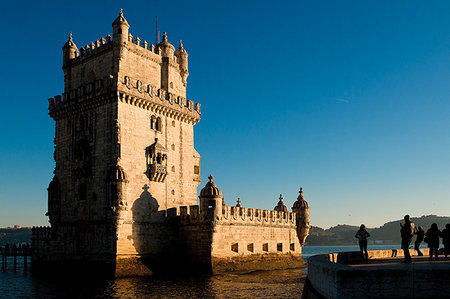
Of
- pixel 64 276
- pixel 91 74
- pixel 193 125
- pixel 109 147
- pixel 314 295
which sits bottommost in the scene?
pixel 64 276

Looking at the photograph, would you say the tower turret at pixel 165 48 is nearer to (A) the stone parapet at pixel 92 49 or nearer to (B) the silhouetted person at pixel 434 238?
(A) the stone parapet at pixel 92 49

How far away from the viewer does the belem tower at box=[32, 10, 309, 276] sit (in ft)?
119

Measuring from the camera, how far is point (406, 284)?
1179 cm

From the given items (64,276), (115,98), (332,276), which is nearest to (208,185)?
(115,98)

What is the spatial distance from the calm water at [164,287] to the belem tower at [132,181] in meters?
2.75

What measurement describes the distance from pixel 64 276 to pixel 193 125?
17.1m

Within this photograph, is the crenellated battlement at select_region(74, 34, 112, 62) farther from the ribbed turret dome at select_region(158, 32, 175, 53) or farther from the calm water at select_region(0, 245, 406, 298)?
the calm water at select_region(0, 245, 406, 298)

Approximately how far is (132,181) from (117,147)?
9.48 ft

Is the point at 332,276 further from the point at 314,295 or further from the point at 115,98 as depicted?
the point at 115,98

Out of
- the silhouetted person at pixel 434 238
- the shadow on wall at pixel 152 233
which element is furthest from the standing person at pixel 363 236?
the shadow on wall at pixel 152 233

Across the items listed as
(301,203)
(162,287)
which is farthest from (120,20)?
(301,203)

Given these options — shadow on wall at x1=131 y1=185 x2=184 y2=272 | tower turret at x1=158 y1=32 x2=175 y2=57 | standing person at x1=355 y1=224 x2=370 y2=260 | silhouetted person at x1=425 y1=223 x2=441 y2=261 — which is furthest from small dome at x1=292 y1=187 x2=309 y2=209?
silhouetted person at x1=425 y1=223 x2=441 y2=261

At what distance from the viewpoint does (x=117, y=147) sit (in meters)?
36.2

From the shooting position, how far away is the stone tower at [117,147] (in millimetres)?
36094
